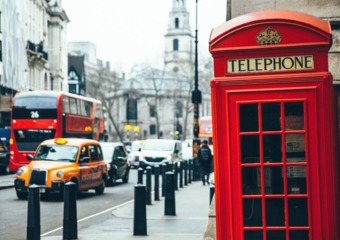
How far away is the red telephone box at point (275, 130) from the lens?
24.0ft

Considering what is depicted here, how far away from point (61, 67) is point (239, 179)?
80.6 metres

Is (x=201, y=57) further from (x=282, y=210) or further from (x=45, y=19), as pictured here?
(x=282, y=210)

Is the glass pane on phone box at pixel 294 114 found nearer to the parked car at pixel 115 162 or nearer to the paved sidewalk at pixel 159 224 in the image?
the paved sidewalk at pixel 159 224

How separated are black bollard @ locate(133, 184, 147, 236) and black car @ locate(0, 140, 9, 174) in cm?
2657

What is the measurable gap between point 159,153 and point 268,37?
32492 mm

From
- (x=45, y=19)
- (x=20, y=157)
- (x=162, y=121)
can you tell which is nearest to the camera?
(x=20, y=157)

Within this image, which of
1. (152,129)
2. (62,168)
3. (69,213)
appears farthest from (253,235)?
(152,129)

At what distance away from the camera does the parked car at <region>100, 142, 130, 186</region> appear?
28.2 metres

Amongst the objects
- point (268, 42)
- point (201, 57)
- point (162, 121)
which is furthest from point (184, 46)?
point (268, 42)

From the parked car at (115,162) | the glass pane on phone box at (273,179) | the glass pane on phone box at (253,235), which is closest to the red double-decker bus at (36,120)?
→ the parked car at (115,162)

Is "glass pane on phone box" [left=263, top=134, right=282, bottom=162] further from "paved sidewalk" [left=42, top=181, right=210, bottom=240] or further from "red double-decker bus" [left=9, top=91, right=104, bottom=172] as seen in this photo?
"red double-decker bus" [left=9, top=91, right=104, bottom=172]

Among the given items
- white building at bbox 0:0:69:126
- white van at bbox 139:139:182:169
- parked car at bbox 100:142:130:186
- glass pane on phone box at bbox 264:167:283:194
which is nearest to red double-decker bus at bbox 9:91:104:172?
white van at bbox 139:139:182:169

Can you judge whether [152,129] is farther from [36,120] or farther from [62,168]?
[62,168]

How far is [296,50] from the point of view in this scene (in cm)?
739
